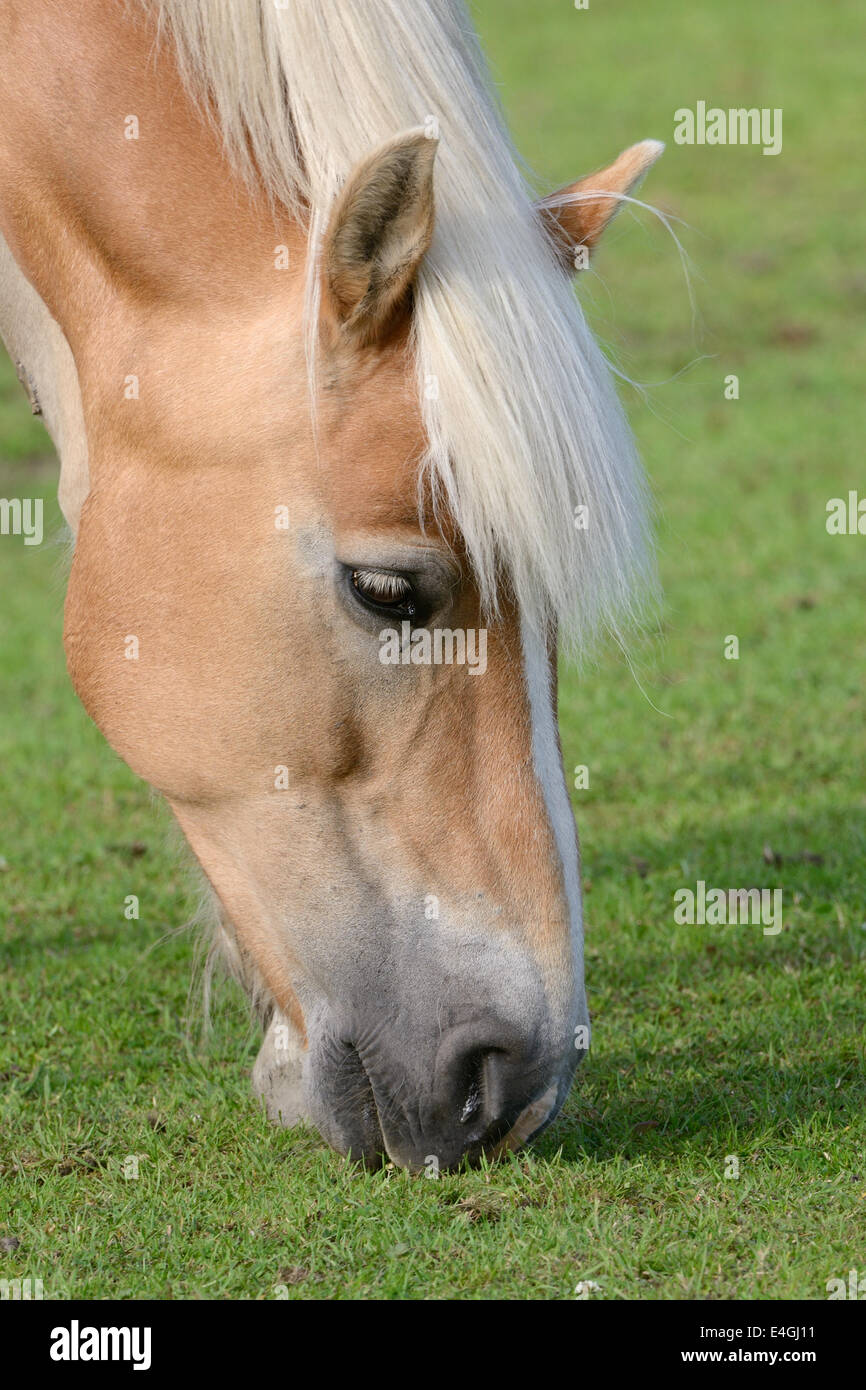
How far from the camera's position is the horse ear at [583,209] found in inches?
121

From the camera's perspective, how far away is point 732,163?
1714cm

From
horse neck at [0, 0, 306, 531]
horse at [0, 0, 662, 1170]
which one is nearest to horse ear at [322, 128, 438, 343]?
horse at [0, 0, 662, 1170]

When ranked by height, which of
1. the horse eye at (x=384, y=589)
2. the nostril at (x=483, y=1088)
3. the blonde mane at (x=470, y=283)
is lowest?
the nostril at (x=483, y=1088)

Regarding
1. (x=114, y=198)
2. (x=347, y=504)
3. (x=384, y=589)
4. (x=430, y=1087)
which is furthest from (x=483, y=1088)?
(x=114, y=198)

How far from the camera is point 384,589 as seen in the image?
110 inches

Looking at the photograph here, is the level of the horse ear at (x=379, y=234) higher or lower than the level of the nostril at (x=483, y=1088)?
higher

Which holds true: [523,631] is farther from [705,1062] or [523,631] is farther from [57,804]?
[57,804]

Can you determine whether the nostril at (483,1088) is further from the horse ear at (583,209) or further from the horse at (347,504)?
the horse ear at (583,209)

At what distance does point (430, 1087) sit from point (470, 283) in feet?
4.89

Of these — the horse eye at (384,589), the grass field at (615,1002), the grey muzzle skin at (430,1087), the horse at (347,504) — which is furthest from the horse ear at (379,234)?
Result: the grey muzzle skin at (430,1087)

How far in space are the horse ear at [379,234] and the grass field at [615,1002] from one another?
0.81 metres

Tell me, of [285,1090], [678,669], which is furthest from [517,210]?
[678,669]

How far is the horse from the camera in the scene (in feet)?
9.04

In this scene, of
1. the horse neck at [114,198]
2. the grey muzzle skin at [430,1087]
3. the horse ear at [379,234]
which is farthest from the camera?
the horse neck at [114,198]
